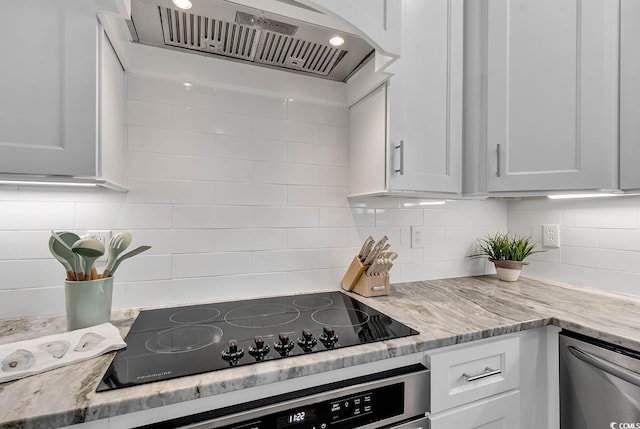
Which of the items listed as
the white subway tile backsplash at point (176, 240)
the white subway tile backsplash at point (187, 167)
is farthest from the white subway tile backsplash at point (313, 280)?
the white subway tile backsplash at point (187, 167)

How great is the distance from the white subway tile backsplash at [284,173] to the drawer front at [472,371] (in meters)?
0.88

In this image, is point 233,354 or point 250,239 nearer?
point 233,354

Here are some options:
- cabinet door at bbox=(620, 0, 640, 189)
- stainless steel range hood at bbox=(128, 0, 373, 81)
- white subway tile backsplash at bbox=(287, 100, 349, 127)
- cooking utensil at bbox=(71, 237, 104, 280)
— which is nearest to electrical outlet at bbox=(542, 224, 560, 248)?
cabinet door at bbox=(620, 0, 640, 189)

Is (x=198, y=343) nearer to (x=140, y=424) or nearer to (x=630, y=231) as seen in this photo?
(x=140, y=424)

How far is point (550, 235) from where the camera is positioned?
1.68 meters

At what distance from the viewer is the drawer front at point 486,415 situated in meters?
0.90

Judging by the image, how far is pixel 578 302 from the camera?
1281mm

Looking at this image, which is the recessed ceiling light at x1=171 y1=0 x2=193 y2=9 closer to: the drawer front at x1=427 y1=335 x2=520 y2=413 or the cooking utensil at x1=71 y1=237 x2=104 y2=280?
the cooking utensil at x1=71 y1=237 x2=104 y2=280

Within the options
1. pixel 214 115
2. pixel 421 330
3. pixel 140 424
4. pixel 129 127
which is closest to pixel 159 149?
pixel 129 127

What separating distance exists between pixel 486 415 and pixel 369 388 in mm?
456

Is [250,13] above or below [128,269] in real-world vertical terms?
above

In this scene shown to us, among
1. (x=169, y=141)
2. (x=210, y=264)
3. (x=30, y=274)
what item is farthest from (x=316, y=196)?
(x=30, y=274)

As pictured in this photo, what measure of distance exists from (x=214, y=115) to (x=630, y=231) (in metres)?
1.86

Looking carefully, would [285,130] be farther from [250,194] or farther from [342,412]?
[342,412]
